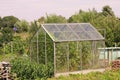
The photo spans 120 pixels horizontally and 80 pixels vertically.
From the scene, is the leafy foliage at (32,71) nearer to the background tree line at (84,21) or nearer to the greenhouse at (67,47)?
the greenhouse at (67,47)

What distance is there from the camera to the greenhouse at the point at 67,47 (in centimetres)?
2020

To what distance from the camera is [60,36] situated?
20703mm

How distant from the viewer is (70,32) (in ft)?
71.0

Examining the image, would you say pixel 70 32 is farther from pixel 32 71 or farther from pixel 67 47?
pixel 32 71

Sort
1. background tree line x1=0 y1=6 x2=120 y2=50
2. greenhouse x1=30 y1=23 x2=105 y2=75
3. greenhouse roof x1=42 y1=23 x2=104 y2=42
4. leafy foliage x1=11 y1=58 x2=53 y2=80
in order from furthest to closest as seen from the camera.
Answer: background tree line x1=0 y1=6 x2=120 y2=50 < greenhouse roof x1=42 y1=23 x2=104 y2=42 < greenhouse x1=30 y1=23 x2=105 y2=75 < leafy foliage x1=11 y1=58 x2=53 y2=80

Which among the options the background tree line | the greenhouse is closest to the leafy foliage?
the greenhouse

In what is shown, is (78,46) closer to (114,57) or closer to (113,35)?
(114,57)

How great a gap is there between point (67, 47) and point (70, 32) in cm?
143

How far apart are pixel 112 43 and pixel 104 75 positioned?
13435 mm

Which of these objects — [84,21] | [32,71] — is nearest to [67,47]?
[32,71]

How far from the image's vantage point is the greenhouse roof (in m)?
20.7

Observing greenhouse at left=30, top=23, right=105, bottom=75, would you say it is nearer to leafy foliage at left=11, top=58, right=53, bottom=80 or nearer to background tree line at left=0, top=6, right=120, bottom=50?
leafy foliage at left=11, top=58, right=53, bottom=80

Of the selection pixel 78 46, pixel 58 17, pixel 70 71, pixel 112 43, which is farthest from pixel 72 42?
pixel 58 17

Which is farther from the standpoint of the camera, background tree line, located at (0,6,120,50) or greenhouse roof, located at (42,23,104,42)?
background tree line, located at (0,6,120,50)
